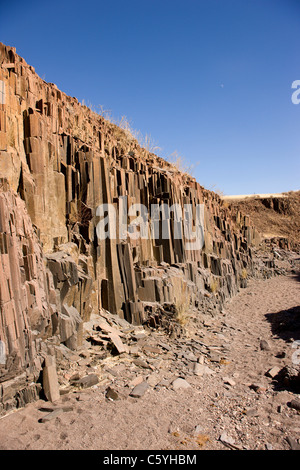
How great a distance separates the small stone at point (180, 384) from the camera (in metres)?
5.44

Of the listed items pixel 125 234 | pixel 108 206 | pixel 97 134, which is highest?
pixel 97 134

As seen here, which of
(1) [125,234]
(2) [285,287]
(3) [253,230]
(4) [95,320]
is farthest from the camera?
(3) [253,230]

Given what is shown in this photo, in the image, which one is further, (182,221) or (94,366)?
(182,221)

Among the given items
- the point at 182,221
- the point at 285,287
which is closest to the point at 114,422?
the point at 182,221

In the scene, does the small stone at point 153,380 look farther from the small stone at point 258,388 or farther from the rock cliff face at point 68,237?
the small stone at point 258,388

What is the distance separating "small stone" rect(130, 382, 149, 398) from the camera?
4.93 meters

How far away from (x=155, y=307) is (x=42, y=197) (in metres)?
4.15

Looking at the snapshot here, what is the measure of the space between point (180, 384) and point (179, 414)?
1.01 meters

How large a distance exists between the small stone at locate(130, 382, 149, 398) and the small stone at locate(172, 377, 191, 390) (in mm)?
532

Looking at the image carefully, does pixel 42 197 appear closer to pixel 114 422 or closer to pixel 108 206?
pixel 108 206

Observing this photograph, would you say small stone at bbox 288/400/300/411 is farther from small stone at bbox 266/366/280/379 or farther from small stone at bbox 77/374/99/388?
small stone at bbox 77/374/99/388

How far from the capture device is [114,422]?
13.6 feet
